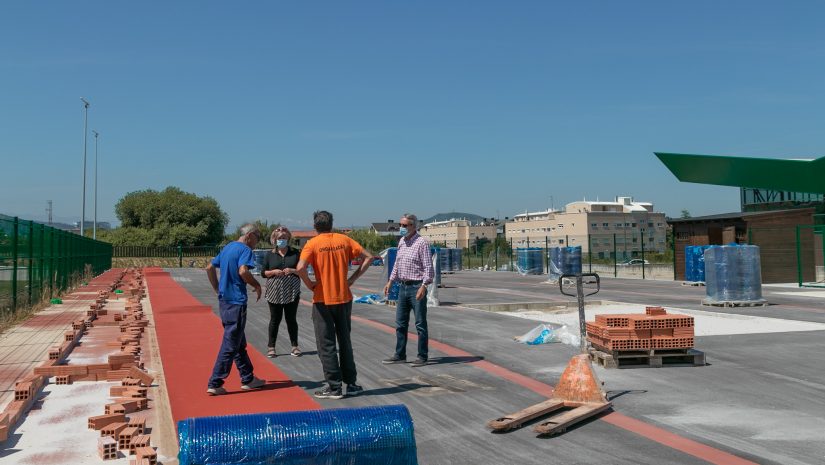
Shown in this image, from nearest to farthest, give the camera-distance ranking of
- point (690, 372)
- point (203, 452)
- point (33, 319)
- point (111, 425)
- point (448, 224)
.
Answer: point (203, 452) → point (111, 425) → point (690, 372) → point (33, 319) → point (448, 224)

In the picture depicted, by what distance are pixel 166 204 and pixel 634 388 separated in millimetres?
86450

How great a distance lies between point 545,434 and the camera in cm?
598

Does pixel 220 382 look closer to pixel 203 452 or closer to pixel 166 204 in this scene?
pixel 203 452

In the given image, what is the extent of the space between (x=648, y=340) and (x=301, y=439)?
21.5ft

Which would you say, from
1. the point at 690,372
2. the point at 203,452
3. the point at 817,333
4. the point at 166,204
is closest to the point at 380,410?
the point at 203,452

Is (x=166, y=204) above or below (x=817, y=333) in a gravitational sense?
above

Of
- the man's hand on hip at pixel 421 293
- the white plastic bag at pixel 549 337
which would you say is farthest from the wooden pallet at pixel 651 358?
the man's hand on hip at pixel 421 293

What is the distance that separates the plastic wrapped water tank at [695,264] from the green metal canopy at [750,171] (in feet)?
19.6

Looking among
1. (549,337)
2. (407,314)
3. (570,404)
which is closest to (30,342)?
(407,314)

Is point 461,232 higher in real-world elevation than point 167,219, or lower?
higher

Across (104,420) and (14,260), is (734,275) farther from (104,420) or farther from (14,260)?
(14,260)

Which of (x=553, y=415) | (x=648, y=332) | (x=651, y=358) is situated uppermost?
(x=648, y=332)

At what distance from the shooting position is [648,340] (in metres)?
9.27

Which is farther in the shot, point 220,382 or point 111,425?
point 220,382
